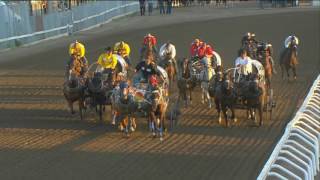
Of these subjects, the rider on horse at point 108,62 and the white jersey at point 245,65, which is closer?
the white jersey at point 245,65

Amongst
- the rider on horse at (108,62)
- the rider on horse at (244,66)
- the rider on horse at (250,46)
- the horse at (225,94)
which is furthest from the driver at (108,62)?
the rider on horse at (250,46)

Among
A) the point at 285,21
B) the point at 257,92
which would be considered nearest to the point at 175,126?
the point at 257,92

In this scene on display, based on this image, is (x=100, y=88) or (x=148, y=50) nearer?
(x=100, y=88)

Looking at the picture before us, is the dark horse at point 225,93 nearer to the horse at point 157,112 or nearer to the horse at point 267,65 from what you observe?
the horse at point 157,112

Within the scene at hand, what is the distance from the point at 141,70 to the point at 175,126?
1.54 metres

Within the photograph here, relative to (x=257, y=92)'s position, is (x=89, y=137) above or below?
below

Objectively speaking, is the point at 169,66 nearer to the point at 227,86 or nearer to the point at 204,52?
the point at 204,52

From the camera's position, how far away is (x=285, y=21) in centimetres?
4222

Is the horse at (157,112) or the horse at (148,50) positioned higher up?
the horse at (148,50)

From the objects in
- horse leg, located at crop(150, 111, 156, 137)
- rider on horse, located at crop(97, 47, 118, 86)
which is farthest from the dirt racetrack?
rider on horse, located at crop(97, 47, 118, 86)

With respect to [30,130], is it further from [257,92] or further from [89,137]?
[257,92]

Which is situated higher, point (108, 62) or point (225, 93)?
point (108, 62)

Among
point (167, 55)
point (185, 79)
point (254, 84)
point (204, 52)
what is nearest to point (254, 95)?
point (254, 84)

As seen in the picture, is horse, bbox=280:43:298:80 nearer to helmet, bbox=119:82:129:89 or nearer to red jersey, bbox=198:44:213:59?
red jersey, bbox=198:44:213:59
